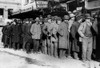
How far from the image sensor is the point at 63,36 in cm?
1016

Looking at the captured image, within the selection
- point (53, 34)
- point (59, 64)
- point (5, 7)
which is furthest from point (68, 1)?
point (5, 7)

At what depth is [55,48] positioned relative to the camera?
10.8 m

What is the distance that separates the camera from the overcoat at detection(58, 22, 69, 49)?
1013 cm

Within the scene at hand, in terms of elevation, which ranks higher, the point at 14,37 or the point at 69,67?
the point at 14,37

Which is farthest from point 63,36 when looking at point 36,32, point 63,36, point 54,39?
point 36,32

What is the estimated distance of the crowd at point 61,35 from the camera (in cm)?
970

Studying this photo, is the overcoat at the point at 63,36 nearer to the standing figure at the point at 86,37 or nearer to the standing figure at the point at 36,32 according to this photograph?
the standing figure at the point at 86,37

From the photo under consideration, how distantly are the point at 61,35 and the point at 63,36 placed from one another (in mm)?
103

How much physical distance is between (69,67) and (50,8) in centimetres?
806

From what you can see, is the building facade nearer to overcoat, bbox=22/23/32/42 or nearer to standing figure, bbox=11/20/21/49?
standing figure, bbox=11/20/21/49

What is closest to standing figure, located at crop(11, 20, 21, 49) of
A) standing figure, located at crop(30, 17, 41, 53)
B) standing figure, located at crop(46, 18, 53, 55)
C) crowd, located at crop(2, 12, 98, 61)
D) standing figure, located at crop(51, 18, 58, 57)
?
crowd, located at crop(2, 12, 98, 61)

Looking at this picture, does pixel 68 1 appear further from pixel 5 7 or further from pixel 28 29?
pixel 5 7

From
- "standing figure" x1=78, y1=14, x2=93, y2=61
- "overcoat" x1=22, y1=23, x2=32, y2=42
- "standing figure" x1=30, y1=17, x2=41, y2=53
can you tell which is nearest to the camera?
"standing figure" x1=78, y1=14, x2=93, y2=61

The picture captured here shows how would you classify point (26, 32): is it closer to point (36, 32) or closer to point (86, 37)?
point (36, 32)
